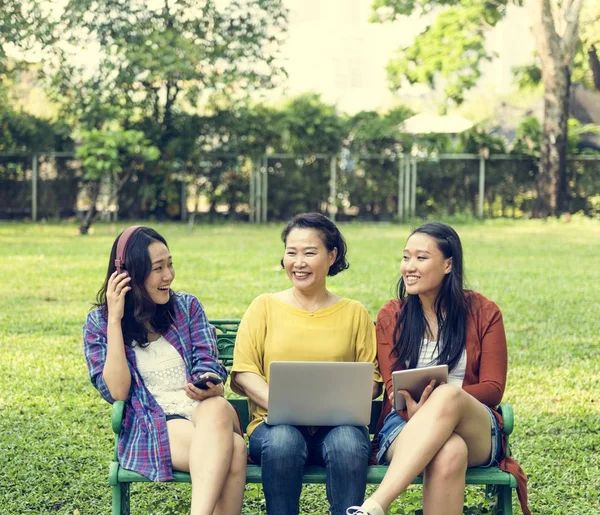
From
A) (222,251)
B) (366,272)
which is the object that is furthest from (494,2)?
(366,272)

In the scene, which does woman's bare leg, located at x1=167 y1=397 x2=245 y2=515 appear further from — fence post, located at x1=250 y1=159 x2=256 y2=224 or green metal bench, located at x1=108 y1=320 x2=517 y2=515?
fence post, located at x1=250 y1=159 x2=256 y2=224

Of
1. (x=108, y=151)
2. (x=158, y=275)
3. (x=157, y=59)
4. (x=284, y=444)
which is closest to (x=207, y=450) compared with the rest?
(x=284, y=444)

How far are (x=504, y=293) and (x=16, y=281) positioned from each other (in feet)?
16.4

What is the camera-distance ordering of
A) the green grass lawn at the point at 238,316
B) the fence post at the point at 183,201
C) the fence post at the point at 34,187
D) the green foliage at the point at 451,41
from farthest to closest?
1. the green foliage at the point at 451,41
2. the fence post at the point at 183,201
3. the fence post at the point at 34,187
4. the green grass lawn at the point at 238,316

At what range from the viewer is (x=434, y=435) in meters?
3.40

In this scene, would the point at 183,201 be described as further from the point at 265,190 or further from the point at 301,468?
the point at 301,468

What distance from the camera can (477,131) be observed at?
73.8 feet

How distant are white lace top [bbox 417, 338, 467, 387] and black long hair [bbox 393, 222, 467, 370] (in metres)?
0.02

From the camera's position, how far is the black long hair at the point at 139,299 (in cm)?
374

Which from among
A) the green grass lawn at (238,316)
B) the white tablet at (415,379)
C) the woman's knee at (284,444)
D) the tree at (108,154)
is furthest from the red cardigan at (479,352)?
the tree at (108,154)

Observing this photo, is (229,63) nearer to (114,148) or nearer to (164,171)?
(164,171)

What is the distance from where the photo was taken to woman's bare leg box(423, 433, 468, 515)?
3.38 m

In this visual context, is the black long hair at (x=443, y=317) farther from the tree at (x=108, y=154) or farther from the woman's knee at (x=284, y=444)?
the tree at (x=108, y=154)

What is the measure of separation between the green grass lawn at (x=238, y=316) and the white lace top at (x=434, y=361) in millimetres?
532
